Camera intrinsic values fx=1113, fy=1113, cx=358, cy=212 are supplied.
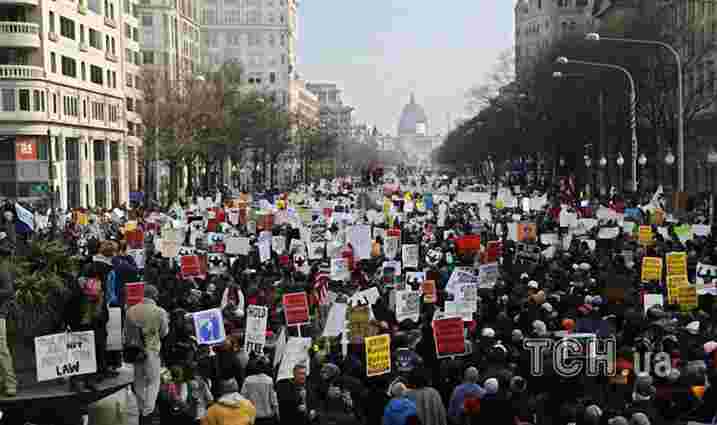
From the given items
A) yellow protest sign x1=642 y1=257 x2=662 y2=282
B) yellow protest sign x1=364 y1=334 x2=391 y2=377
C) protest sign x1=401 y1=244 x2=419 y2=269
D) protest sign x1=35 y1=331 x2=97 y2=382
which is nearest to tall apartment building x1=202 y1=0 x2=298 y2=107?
protest sign x1=401 y1=244 x2=419 y2=269

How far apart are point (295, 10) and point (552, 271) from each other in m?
172

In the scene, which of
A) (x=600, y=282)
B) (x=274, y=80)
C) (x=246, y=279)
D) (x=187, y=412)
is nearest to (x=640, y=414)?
(x=187, y=412)

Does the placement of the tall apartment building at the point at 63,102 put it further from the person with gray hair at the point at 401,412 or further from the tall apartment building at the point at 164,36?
the person with gray hair at the point at 401,412

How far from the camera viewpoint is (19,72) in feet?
199

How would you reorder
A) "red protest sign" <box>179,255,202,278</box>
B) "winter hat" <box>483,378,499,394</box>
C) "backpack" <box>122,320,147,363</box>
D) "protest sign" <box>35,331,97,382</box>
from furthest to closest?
"red protest sign" <box>179,255,202,278</box> → "backpack" <box>122,320,147,363</box> → "protest sign" <box>35,331,97,382</box> → "winter hat" <box>483,378,499,394</box>

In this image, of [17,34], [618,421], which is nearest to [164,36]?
[17,34]

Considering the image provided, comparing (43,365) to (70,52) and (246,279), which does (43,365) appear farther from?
(70,52)

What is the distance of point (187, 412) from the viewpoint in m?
11.2

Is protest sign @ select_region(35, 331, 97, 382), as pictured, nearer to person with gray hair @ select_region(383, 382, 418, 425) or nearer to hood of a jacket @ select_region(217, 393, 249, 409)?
hood of a jacket @ select_region(217, 393, 249, 409)

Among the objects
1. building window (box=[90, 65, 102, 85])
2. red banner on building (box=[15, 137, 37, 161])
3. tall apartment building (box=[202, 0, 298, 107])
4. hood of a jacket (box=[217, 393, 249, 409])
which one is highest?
tall apartment building (box=[202, 0, 298, 107])

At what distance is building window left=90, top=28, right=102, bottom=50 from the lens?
73062 millimetres

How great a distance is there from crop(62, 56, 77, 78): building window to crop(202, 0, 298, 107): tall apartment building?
98.1 meters

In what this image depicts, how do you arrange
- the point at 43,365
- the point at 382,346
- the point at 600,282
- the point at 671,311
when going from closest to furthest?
the point at 43,365 → the point at 382,346 → the point at 671,311 → the point at 600,282

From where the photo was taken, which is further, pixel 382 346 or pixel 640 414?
pixel 382 346
